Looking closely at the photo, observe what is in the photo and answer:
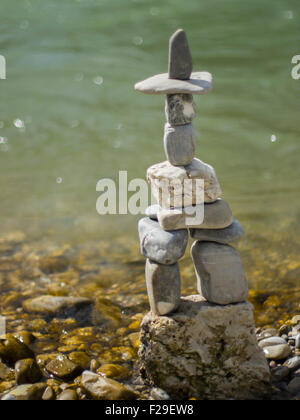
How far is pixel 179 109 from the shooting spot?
338 centimetres

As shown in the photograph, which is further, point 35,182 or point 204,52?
point 204,52

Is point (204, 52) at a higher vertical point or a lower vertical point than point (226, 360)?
higher

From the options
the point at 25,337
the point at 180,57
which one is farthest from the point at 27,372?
the point at 180,57

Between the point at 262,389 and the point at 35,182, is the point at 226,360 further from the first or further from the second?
the point at 35,182

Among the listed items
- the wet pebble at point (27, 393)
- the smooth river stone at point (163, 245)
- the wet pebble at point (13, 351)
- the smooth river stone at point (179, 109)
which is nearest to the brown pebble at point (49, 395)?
the wet pebble at point (27, 393)

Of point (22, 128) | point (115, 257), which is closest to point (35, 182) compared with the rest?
point (22, 128)

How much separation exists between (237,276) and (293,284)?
1723mm

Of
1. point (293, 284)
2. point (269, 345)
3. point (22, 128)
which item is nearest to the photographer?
point (269, 345)

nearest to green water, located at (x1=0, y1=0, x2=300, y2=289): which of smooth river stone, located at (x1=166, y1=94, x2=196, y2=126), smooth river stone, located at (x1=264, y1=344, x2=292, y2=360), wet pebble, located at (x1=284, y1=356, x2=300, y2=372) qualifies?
smooth river stone, located at (x1=264, y1=344, x2=292, y2=360)

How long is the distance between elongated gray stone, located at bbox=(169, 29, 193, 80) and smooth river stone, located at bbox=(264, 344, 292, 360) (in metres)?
2.01

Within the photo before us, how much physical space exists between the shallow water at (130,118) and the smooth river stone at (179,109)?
2128mm

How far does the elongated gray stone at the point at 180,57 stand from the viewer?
328cm

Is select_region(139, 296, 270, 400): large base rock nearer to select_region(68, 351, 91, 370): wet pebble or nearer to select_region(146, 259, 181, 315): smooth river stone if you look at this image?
select_region(146, 259, 181, 315): smooth river stone

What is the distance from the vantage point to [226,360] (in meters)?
3.69
